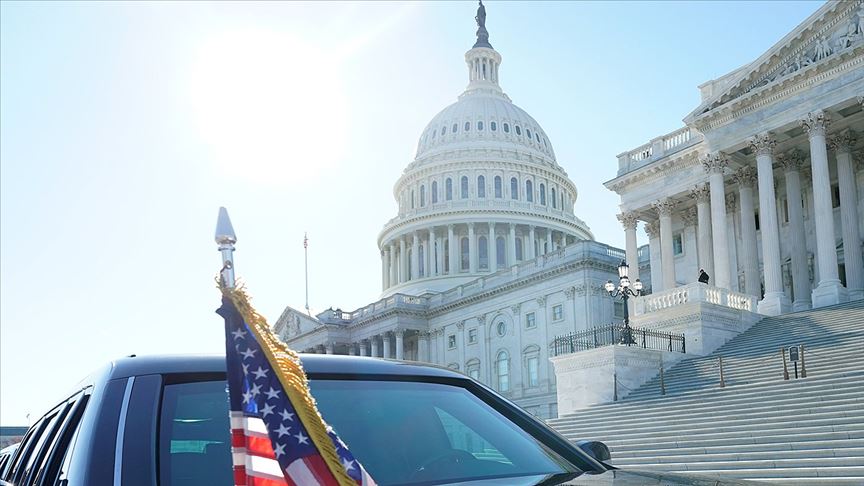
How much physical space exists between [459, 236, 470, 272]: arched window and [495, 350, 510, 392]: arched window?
26.5m

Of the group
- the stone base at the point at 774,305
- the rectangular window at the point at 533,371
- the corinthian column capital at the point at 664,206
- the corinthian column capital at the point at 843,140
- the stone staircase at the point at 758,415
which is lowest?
the stone staircase at the point at 758,415

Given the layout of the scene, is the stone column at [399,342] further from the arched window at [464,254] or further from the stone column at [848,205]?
the stone column at [848,205]

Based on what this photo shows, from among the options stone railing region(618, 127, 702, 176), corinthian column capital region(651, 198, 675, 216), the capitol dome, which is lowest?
corinthian column capital region(651, 198, 675, 216)

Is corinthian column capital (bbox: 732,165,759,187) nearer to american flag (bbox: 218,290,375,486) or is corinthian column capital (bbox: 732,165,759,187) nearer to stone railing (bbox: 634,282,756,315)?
stone railing (bbox: 634,282,756,315)

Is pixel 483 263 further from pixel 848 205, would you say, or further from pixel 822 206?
pixel 822 206

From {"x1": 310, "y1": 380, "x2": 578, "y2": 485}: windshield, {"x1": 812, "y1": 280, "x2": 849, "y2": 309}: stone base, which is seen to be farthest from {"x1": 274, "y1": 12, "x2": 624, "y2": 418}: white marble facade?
{"x1": 310, "y1": 380, "x2": 578, "y2": 485}: windshield

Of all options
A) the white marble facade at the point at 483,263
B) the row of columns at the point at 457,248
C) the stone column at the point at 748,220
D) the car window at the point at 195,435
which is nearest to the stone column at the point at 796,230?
the stone column at the point at 748,220

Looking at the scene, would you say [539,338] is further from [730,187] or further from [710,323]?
[710,323]

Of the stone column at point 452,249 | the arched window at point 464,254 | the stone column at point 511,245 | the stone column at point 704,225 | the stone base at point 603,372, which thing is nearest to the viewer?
the stone base at point 603,372

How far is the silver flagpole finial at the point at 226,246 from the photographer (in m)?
2.71

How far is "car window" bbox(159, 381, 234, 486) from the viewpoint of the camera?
3459 mm

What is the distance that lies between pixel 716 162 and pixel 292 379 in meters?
41.6

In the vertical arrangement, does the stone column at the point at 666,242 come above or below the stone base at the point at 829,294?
above

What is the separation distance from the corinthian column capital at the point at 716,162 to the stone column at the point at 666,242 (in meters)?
6.37
